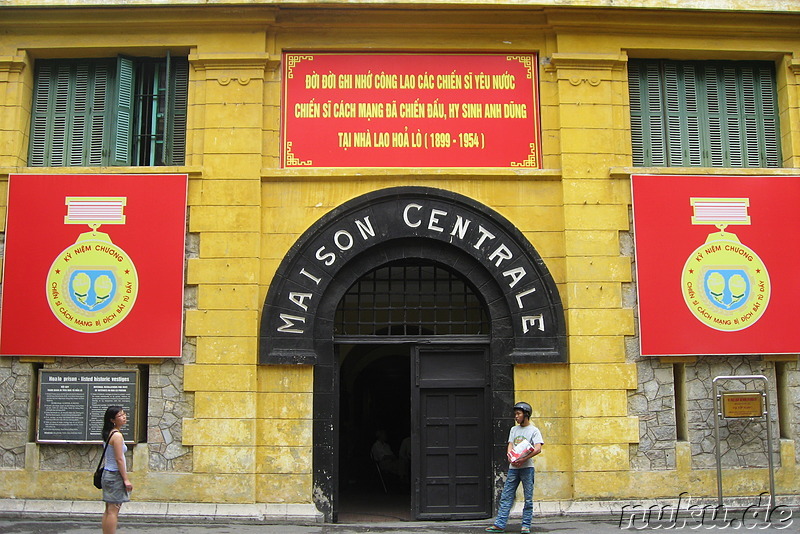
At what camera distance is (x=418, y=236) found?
11648 mm

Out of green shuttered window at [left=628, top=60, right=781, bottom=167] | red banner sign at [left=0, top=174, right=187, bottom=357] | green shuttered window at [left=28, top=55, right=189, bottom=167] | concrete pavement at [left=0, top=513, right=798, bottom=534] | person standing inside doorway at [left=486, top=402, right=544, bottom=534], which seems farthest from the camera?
green shuttered window at [left=628, top=60, right=781, bottom=167]

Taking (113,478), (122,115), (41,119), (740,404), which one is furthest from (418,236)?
Answer: (41,119)

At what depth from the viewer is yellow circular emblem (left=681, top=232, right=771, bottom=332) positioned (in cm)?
1154

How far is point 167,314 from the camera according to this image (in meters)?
11.4

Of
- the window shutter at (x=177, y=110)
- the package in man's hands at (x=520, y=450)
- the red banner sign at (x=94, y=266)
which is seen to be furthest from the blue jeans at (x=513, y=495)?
the window shutter at (x=177, y=110)

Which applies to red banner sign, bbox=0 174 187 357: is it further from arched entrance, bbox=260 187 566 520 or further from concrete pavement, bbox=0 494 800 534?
concrete pavement, bbox=0 494 800 534

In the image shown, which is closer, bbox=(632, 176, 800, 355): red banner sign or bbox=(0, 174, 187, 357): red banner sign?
bbox=(0, 174, 187, 357): red banner sign

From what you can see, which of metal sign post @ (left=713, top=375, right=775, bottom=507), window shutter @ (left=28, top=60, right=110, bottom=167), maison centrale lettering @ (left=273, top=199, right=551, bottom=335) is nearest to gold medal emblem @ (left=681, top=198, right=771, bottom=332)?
metal sign post @ (left=713, top=375, right=775, bottom=507)

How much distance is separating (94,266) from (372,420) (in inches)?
353

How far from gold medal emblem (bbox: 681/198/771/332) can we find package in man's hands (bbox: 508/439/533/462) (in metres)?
3.44

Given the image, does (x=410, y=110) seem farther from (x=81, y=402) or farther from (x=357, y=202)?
(x=81, y=402)

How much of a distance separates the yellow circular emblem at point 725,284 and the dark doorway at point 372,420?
5691 millimetres

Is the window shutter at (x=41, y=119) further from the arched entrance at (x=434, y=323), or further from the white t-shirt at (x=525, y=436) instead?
the white t-shirt at (x=525, y=436)

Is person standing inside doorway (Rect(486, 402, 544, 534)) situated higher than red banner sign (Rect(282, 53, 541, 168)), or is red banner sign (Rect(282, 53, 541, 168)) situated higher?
red banner sign (Rect(282, 53, 541, 168))
